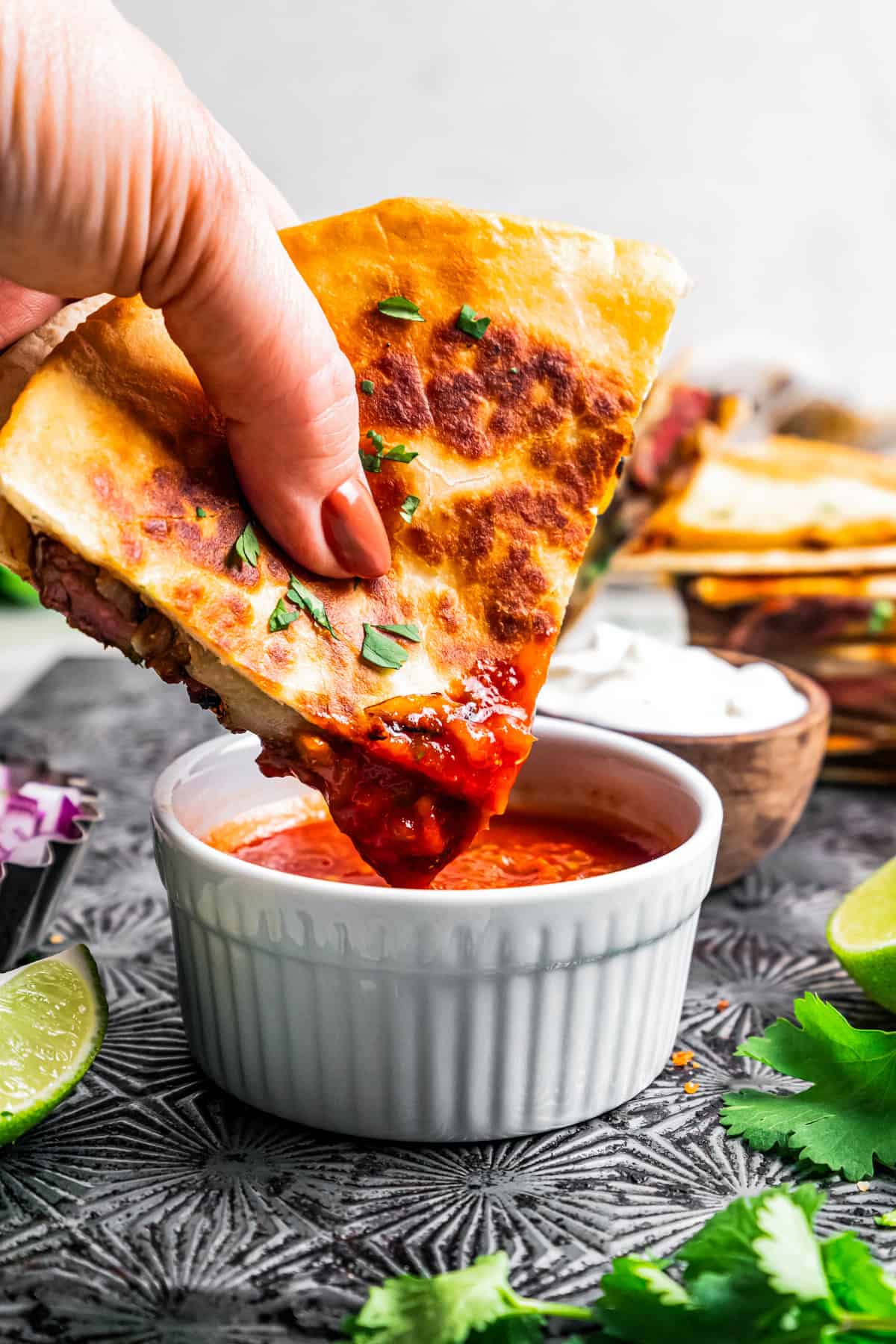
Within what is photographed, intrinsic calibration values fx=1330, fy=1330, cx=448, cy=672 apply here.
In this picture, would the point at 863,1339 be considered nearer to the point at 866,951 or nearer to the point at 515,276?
the point at 866,951

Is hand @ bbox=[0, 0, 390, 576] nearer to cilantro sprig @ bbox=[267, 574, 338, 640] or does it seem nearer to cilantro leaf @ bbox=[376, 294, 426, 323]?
cilantro sprig @ bbox=[267, 574, 338, 640]

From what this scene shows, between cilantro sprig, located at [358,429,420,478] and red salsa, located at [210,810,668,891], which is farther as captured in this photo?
red salsa, located at [210,810,668,891]

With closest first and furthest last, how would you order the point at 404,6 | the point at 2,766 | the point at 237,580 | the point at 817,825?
1. the point at 237,580
2. the point at 2,766
3. the point at 817,825
4. the point at 404,6

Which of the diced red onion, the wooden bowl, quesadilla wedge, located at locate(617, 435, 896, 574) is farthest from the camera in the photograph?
quesadilla wedge, located at locate(617, 435, 896, 574)

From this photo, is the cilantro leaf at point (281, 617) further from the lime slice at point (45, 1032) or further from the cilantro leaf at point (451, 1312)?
the cilantro leaf at point (451, 1312)

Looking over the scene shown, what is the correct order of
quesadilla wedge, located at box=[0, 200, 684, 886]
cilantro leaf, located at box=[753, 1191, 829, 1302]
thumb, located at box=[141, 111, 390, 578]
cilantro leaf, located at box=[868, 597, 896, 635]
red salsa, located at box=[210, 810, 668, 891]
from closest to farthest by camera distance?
1. cilantro leaf, located at box=[753, 1191, 829, 1302]
2. thumb, located at box=[141, 111, 390, 578]
3. quesadilla wedge, located at box=[0, 200, 684, 886]
4. red salsa, located at box=[210, 810, 668, 891]
5. cilantro leaf, located at box=[868, 597, 896, 635]

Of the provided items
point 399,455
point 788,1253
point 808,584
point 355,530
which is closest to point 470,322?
point 399,455

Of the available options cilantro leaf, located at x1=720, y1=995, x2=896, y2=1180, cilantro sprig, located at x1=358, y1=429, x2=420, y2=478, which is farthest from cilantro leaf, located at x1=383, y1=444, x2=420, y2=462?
cilantro leaf, located at x1=720, y1=995, x2=896, y2=1180

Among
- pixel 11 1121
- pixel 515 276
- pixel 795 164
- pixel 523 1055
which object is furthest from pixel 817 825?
pixel 795 164
